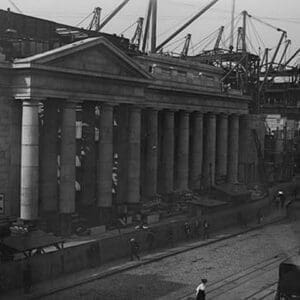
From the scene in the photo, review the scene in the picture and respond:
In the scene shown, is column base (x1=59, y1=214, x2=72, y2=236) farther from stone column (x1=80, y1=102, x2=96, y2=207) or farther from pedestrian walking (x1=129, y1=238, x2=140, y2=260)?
pedestrian walking (x1=129, y1=238, x2=140, y2=260)

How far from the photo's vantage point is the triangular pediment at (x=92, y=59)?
123 feet

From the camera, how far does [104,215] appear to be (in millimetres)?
43844

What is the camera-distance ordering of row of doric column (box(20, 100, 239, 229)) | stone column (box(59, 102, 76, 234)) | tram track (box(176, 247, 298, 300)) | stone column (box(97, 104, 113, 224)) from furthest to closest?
stone column (box(97, 104, 113, 224)), stone column (box(59, 102, 76, 234)), row of doric column (box(20, 100, 239, 229)), tram track (box(176, 247, 298, 300))

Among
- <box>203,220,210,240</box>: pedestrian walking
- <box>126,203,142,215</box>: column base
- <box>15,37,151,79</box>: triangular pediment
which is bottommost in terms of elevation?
<box>203,220,210,240</box>: pedestrian walking

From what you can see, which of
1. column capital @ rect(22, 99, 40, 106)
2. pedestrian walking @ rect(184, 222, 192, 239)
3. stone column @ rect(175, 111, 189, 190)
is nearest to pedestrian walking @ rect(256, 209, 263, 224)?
stone column @ rect(175, 111, 189, 190)

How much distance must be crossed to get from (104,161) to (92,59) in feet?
24.4

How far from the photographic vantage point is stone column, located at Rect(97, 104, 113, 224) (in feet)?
142

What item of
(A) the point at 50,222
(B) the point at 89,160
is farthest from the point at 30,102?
(B) the point at 89,160

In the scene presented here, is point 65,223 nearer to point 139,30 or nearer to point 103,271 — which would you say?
point 103,271

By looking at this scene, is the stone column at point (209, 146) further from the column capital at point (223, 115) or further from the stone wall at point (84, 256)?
the stone wall at point (84, 256)

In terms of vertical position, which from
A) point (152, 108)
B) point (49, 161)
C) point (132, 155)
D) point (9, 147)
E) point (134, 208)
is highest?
point (152, 108)

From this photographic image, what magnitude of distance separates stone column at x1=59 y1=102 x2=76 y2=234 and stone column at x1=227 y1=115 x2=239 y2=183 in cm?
3128

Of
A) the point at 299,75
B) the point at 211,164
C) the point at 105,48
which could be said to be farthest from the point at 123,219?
the point at 299,75

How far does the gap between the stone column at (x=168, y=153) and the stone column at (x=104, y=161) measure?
13.2m
